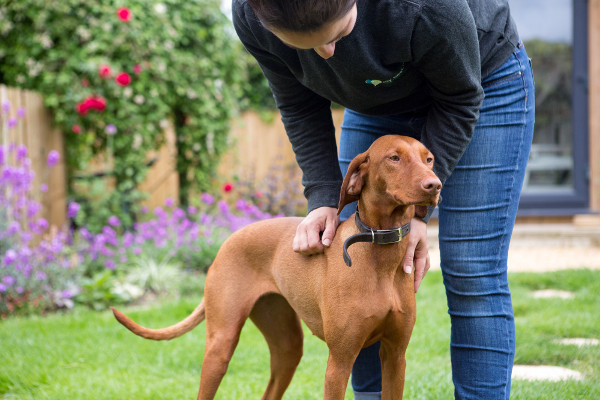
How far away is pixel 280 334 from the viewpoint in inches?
109

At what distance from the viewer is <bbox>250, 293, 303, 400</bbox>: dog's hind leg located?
2748 millimetres

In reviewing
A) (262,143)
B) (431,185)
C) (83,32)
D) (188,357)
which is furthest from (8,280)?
(262,143)

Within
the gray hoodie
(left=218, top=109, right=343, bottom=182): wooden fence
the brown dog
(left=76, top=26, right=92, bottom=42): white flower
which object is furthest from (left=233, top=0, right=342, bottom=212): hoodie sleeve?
(left=218, top=109, right=343, bottom=182): wooden fence

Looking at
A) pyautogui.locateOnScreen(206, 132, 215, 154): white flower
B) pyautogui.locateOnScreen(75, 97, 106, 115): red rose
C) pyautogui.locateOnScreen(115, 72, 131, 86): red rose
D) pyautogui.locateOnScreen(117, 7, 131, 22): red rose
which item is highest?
pyautogui.locateOnScreen(117, 7, 131, 22): red rose

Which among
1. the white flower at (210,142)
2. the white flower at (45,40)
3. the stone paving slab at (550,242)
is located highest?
the white flower at (45,40)

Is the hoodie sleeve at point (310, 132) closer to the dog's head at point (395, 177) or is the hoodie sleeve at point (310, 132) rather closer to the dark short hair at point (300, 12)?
the dog's head at point (395, 177)

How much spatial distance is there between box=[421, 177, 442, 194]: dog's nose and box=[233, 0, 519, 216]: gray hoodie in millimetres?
232

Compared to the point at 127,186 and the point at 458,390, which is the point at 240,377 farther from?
the point at 127,186

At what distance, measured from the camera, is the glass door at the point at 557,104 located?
868 cm

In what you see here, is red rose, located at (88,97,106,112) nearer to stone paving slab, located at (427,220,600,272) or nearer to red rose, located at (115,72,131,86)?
red rose, located at (115,72,131,86)

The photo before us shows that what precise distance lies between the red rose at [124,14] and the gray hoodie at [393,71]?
4.56 m

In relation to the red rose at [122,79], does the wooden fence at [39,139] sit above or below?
below

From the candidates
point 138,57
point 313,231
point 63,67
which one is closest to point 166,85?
point 138,57

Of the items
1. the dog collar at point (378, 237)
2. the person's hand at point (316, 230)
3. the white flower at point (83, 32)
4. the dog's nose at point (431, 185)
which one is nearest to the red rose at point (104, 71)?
the white flower at point (83, 32)
